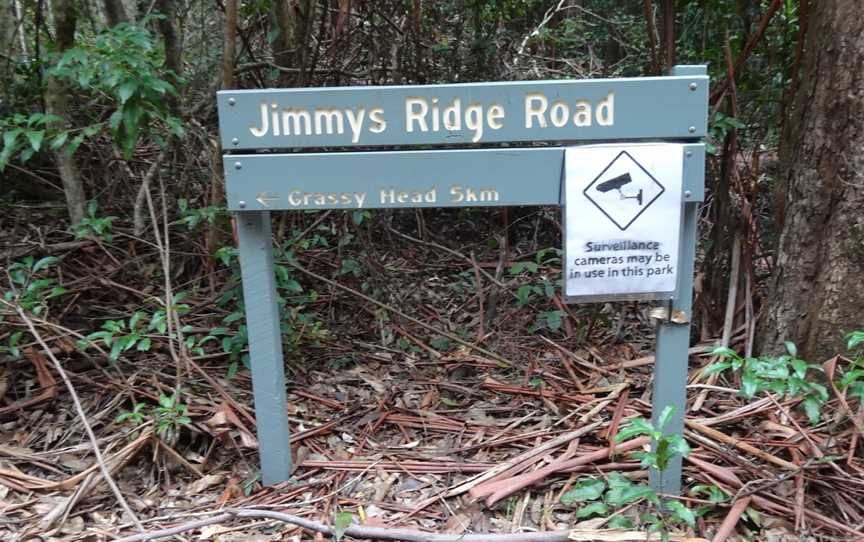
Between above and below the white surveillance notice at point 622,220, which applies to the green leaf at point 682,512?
below

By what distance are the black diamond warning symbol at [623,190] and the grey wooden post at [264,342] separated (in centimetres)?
125

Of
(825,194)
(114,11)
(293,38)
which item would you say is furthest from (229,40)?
(825,194)

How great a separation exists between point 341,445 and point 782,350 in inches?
82.0

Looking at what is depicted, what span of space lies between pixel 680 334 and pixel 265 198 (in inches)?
63.9

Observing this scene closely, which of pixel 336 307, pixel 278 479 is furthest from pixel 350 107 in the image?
pixel 336 307

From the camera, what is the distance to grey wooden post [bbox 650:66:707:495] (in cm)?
229

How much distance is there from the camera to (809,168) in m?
2.86

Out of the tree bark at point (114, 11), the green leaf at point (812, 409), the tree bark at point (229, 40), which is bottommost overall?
the green leaf at point (812, 409)

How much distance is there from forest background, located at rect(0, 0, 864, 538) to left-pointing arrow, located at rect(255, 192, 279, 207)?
952 millimetres

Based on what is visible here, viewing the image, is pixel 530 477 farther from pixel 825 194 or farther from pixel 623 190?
pixel 825 194

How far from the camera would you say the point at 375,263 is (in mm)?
4445

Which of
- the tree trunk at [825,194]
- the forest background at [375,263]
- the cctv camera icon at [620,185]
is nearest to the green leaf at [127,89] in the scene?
the forest background at [375,263]

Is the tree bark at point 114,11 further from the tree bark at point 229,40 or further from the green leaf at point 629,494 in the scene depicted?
the green leaf at point 629,494

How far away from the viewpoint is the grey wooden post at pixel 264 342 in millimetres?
2568
